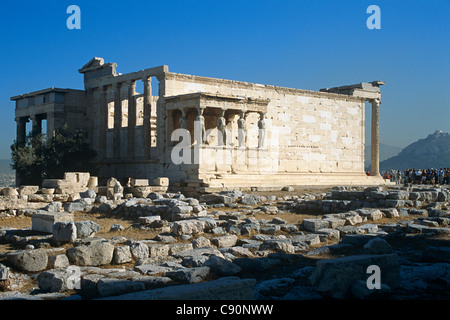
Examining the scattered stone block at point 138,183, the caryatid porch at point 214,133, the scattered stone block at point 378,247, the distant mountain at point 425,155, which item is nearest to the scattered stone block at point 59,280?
the scattered stone block at point 378,247

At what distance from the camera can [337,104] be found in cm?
3047

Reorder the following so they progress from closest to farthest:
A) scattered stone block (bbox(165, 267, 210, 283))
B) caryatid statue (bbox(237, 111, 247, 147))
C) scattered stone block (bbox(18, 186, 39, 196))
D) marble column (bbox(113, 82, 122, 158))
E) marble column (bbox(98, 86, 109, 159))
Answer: scattered stone block (bbox(165, 267, 210, 283)) → scattered stone block (bbox(18, 186, 39, 196)) → caryatid statue (bbox(237, 111, 247, 147)) → marble column (bbox(113, 82, 122, 158)) → marble column (bbox(98, 86, 109, 159))

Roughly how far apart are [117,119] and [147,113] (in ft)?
8.97

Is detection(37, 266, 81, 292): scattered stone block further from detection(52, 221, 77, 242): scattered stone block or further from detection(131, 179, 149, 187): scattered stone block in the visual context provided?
detection(131, 179, 149, 187): scattered stone block

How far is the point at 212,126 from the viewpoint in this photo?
24672 mm

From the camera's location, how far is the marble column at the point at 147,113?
24.6m

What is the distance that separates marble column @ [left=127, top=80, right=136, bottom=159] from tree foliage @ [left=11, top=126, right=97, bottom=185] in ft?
6.43

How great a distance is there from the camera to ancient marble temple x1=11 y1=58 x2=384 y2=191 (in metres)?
22.5

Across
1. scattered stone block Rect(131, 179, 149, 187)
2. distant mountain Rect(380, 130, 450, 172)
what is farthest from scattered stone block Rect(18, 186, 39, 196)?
distant mountain Rect(380, 130, 450, 172)

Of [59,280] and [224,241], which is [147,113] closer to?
[224,241]

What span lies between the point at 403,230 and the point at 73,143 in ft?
60.9

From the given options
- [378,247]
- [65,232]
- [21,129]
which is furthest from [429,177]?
[65,232]

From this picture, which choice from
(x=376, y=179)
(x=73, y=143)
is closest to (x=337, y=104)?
(x=376, y=179)

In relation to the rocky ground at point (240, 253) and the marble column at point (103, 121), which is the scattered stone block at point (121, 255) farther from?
the marble column at point (103, 121)
